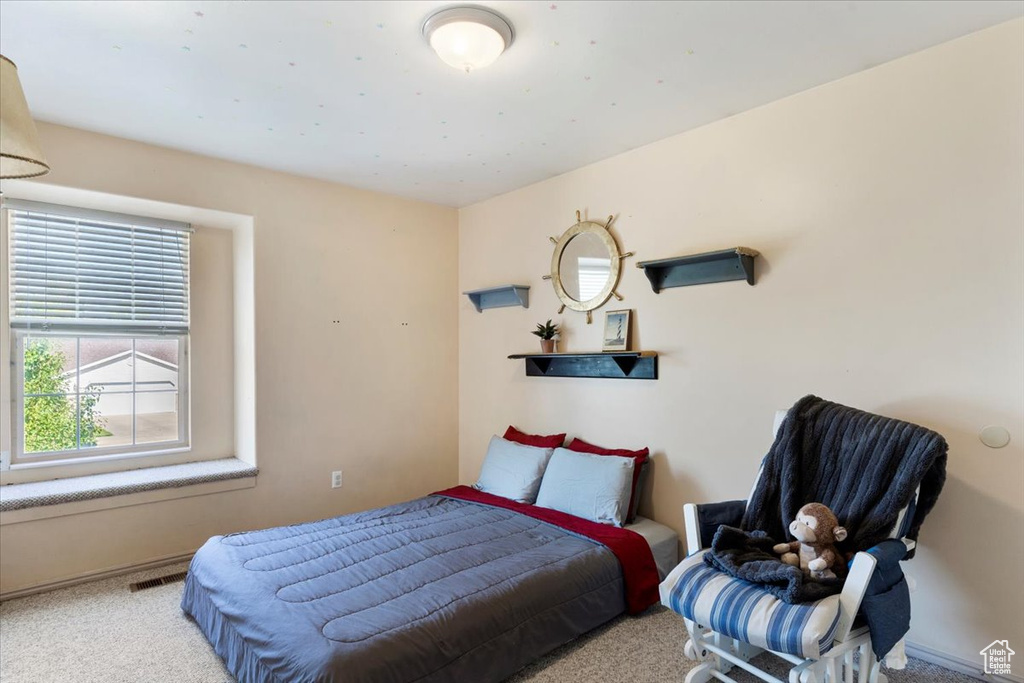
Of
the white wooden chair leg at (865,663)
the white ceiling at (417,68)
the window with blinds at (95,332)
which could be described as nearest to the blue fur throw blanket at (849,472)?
the white wooden chair leg at (865,663)

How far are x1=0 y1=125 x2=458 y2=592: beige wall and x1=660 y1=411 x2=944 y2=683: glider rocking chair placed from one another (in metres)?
2.38

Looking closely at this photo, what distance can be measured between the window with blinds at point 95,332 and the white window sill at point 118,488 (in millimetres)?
214

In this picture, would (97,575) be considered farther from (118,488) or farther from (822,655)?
(822,655)

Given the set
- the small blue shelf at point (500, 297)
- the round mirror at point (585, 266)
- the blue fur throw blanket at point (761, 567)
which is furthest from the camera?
the small blue shelf at point (500, 297)

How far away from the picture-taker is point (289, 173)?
3.50m

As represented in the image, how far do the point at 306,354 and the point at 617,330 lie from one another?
2001mm

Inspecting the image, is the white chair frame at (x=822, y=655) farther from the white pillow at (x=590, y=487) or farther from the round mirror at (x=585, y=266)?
the round mirror at (x=585, y=266)

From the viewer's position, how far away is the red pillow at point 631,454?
2912 millimetres

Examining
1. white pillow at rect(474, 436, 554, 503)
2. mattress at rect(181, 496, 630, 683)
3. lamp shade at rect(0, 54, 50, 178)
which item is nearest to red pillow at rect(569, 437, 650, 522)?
white pillow at rect(474, 436, 554, 503)

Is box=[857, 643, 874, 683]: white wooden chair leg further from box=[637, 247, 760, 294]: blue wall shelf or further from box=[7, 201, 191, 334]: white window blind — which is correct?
box=[7, 201, 191, 334]: white window blind

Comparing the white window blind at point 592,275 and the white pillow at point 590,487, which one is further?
the white window blind at point 592,275

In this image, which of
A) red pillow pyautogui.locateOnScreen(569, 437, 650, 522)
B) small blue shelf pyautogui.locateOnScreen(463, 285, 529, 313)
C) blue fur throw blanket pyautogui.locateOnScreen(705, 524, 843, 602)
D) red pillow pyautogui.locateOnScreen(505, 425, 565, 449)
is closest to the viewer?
blue fur throw blanket pyautogui.locateOnScreen(705, 524, 843, 602)

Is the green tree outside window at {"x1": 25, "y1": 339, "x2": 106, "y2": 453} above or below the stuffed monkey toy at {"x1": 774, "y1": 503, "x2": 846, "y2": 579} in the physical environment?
above

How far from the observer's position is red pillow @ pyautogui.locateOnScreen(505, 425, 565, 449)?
135 inches
